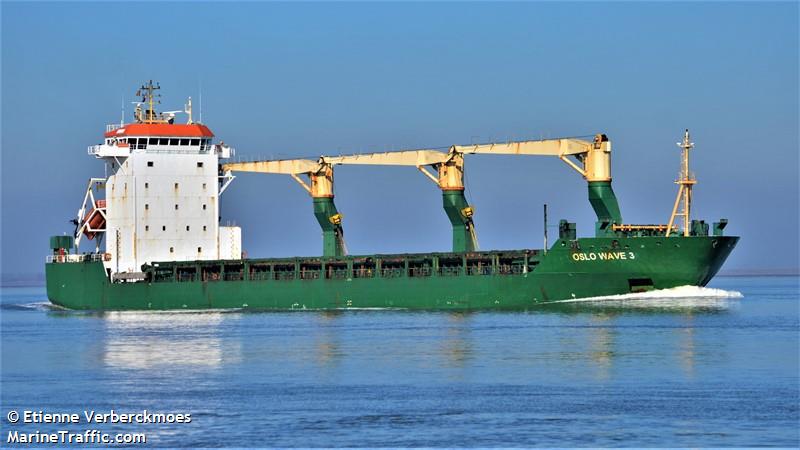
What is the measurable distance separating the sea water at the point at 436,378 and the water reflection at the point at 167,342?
0.09 m

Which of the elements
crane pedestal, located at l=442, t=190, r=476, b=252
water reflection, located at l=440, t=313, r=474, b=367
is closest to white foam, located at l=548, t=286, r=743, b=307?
water reflection, located at l=440, t=313, r=474, b=367

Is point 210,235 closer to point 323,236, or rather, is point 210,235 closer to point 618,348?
point 323,236

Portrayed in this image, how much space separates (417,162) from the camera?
5412 centimetres

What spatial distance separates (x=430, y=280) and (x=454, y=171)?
16.4ft

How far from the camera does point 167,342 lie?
39.1 m

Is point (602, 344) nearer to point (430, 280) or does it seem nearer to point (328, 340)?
point (328, 340)

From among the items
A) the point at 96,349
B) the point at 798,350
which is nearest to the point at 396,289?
the point at 96,349

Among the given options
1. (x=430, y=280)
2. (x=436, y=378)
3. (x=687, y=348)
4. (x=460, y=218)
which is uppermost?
(x=460, y=218)

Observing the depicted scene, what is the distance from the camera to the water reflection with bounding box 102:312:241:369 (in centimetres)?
3372

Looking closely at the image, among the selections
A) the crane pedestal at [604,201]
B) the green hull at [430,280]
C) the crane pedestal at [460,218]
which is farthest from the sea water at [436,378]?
the crane pedestal at [460,218]

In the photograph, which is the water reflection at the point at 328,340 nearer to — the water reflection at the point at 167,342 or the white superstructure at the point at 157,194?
the water reflection at the point at 167,342

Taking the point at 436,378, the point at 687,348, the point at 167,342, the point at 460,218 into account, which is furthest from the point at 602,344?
the point at 460,218

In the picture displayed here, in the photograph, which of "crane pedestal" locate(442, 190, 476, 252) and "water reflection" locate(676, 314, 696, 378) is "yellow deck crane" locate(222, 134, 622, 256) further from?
"water reflection" locate(676, 314, 696, 378)

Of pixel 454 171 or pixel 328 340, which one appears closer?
pixel 328 340
